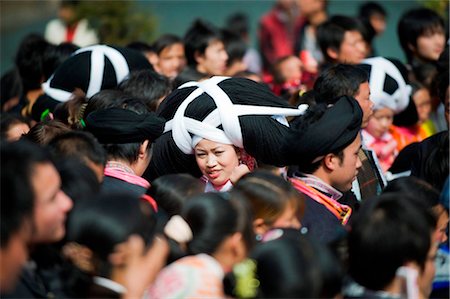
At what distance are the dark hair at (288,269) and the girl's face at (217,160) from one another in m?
1.63

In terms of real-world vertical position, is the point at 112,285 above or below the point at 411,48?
above

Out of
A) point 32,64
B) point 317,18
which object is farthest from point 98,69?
point 317,18

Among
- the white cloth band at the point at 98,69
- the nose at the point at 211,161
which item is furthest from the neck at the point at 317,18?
the nose at the point at 211,161

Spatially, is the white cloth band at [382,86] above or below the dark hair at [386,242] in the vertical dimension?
below

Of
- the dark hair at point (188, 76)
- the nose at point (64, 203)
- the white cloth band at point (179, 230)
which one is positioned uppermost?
the nose at point (64, 203)

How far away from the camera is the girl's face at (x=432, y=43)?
7824 millimetres

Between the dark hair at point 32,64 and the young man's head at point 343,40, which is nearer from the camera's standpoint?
the dark hair at point 32,64

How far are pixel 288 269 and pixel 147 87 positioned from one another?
281 cm

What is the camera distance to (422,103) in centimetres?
709

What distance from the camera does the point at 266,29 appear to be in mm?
11492

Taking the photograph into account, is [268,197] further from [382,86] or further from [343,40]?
[343,40]

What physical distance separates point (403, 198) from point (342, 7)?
1019 cm

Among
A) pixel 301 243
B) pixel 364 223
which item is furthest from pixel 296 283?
pixel 364 223

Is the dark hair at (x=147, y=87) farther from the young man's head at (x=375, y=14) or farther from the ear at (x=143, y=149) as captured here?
the young man's head at (x=375, y=14)
